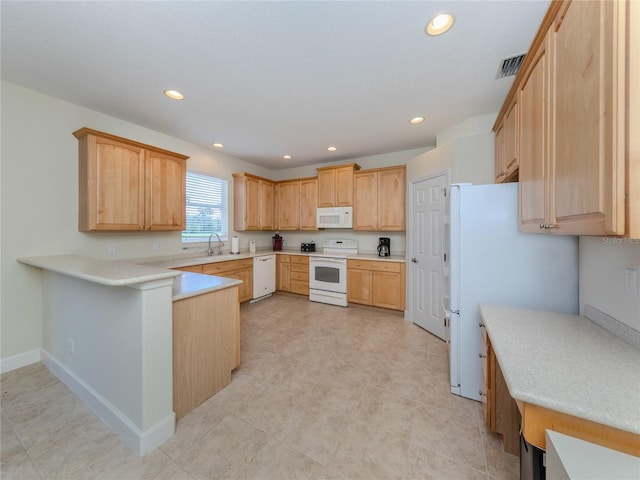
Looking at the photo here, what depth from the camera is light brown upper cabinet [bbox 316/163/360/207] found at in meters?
4.24

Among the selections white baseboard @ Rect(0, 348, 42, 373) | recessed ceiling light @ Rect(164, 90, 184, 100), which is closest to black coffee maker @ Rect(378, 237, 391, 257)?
recessed ceiling light @ Rect(164, 90, 184, 100)

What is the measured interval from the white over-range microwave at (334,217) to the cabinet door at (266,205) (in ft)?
3.63

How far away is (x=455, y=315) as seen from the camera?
191cm

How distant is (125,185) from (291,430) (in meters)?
2.99

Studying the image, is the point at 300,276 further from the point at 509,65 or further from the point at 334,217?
the point at 509,65

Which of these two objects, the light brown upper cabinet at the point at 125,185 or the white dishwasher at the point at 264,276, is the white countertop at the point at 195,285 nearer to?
the light brown upper cabinet at the point at 125,185

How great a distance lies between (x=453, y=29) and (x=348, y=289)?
3.40 metres

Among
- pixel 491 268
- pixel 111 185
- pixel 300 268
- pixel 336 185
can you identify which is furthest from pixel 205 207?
pixel 491 268

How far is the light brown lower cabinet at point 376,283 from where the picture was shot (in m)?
3.63

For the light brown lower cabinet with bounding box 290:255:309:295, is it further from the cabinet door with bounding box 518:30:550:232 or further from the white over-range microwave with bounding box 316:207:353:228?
the cabinet door with bounding box 518:30:550:232

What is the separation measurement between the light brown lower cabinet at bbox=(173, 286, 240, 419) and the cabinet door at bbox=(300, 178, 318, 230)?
111 inches

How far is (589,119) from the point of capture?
2.86ft

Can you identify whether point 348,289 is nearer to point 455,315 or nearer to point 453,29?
point 455,315

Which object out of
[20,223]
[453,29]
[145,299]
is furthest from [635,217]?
[20,223]
